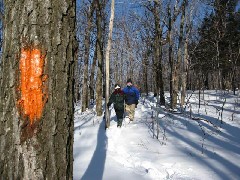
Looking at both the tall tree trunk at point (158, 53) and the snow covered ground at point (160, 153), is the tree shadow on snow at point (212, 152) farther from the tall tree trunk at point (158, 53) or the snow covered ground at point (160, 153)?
the tall tree trunk at point (158, 53)

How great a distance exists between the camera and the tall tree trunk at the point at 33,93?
161 cm

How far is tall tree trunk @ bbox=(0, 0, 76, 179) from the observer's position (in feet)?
5.27

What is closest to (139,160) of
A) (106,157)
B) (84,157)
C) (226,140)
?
(106,157)

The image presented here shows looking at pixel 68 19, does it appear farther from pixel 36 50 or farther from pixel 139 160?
pixel 139 160

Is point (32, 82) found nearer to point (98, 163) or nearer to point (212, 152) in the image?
point (98, 163)

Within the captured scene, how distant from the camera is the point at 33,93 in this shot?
1624 mm

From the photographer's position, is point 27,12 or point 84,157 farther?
point 84,157

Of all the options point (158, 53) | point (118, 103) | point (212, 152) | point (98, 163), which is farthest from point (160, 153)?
point (158, 53)

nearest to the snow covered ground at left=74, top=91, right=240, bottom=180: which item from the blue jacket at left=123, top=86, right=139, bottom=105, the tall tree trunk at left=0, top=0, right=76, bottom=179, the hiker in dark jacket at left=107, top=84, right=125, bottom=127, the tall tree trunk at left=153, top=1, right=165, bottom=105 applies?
the hiker in dark jacket at left=107, top=84, right=125, bottom=127

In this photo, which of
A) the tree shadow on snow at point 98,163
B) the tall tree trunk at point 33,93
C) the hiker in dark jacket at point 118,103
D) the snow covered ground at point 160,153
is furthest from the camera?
the hiker in dark jacket at point 118,103

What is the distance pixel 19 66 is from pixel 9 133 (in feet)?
1.30

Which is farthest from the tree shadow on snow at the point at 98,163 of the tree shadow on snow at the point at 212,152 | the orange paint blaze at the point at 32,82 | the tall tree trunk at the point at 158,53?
the tall tree trunk at the point at 158,53

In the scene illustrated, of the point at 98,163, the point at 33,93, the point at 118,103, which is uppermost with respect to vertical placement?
the point at 33,93

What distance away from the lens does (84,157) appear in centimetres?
598
